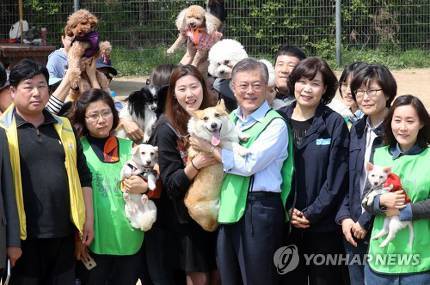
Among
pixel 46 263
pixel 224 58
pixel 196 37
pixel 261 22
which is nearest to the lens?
pixel 46 263

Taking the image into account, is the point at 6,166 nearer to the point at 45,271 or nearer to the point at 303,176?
the point at 45,271

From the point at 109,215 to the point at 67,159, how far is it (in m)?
0.53

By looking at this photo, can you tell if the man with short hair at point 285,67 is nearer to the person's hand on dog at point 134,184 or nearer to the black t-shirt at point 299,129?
the black t-shirt at point 299,129

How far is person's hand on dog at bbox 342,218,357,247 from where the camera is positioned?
15.4 feet

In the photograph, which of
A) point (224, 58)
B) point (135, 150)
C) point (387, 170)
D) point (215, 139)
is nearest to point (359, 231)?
point (387, 170)

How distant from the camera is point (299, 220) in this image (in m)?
4.79

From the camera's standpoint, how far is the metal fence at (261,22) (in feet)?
52.6

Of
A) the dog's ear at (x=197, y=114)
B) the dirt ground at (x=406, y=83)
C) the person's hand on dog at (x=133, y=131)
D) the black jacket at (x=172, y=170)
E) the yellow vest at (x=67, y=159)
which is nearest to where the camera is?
the yellow vest at (x=67, y=159)

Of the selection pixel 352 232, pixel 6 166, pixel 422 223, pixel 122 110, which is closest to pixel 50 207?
pixel 6 166

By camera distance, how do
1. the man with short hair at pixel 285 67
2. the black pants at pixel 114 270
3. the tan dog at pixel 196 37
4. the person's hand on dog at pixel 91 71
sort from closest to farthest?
the black pants at pixel 114 270, the man with short hair at pixel 285 67, the person's hand on dog at pixel 91 71, the tan dog at pixel 196 37

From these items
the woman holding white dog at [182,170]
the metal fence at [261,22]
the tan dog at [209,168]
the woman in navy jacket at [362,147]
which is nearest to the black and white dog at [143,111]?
the woman holding white dog at [182,170]

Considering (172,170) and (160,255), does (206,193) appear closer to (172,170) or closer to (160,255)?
(172,170)

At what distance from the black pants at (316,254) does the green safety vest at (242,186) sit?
0.36m

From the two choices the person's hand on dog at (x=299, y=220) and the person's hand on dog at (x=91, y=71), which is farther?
the person's hand on dog at (x=91, y=71)
